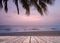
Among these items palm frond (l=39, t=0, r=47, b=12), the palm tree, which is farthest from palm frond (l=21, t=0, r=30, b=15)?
palm frond (l=39, t=0, r=47, b=12)

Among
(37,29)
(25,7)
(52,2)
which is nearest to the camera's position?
(52,2)

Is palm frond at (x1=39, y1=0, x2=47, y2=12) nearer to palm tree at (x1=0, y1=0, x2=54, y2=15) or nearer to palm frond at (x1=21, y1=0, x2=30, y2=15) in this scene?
palm tree at (x1=0, y1=0, x2=54, y2=15)

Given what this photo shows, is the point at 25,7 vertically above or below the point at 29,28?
above

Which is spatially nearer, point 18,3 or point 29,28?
point 18,3

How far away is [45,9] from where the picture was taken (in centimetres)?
538

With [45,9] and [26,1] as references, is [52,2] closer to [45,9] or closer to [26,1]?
[45,9]

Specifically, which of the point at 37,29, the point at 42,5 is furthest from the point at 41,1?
the point at 37,29

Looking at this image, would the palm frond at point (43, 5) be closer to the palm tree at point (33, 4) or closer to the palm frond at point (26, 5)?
the palm tree at point (33, 4)

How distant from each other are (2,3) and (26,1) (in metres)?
0.74

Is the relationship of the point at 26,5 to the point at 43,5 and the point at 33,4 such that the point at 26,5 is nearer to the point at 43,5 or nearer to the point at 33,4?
the point at 33,4

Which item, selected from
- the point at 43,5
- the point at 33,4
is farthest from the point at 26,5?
the point at 43,5

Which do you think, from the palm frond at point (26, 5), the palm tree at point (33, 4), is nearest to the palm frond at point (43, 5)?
the palm tree at point (33, 4)

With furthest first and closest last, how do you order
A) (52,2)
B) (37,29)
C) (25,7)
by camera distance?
(37,29) → (25,7) → (52,2)

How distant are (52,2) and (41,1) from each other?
1.42ft
